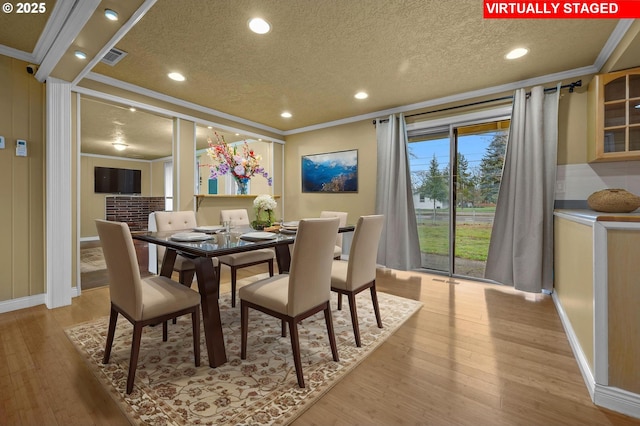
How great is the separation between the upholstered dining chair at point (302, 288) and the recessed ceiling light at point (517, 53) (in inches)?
93.5

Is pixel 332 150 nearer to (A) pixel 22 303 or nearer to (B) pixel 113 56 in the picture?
(B) pixel 113 56

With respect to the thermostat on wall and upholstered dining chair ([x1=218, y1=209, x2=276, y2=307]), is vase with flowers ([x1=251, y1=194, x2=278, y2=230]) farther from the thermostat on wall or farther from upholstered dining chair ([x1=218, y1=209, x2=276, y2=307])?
the thermostat on wall

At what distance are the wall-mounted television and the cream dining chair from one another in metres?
6.63

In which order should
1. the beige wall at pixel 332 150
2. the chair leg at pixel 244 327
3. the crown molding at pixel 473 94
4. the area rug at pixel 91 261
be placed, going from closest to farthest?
the chair leg at pixel 244 327, the crown molding at pixel 473 94, the area rug at pixel 91 261, the beige wall at pixel 332 150

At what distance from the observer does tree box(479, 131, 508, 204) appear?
353cm

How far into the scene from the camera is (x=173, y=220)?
294 cm

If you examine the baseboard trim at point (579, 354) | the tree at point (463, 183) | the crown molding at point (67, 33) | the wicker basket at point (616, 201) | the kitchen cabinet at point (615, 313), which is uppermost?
the crown molding at point (67, 33)

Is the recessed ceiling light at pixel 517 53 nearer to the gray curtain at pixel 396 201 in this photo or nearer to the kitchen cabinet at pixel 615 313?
the gray curtain at pixel 396 201

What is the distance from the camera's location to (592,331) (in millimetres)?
1563

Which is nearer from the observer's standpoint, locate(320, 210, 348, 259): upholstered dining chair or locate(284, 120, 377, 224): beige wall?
locate(320, 210, 348, 259): upholstered dining chair

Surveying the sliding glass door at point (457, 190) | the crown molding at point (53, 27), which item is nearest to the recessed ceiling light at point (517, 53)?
the sliding glass door at point (457, 190)

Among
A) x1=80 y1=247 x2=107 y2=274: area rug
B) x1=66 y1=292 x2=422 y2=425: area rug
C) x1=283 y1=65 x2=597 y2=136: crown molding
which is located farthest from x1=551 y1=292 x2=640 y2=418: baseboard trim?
x1=80 y1=247 x2=107 y2=274: area rug

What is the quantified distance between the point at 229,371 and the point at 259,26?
248 centimetres

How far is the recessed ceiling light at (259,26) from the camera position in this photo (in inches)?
84.3
